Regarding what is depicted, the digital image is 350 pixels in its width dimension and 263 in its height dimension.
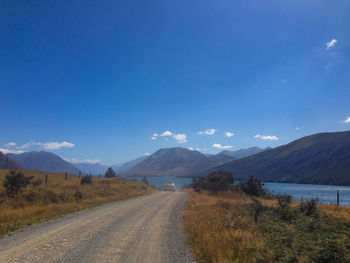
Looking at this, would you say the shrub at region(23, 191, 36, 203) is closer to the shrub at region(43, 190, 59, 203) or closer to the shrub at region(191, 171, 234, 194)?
the shrub at region(43, 190, 59, 203)

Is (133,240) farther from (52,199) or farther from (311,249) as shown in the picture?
(52,199)

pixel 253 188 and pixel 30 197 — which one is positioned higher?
pixel 30 197

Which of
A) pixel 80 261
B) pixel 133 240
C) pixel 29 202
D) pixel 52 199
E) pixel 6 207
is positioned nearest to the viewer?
pixel 80 261

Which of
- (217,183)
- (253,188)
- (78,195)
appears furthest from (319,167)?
(78,195)

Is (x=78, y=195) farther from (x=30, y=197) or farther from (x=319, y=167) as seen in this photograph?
(x=319, y=167)

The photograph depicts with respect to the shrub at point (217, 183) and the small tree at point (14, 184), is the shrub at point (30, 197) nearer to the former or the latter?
the small tree at point (14, 184)

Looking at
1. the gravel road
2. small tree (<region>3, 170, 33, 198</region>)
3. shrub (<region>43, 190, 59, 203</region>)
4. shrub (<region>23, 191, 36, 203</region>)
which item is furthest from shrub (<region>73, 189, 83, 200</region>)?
the gravel road

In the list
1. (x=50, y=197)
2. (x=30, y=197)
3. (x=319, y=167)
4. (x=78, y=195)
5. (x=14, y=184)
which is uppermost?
(x=14, y=184)

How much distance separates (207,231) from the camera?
9.28m

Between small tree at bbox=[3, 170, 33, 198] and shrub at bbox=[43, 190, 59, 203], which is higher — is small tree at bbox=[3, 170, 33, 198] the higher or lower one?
the higher one

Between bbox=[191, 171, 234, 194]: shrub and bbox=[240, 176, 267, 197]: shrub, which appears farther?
bbox=[191, 171, 234, 194]: shrub

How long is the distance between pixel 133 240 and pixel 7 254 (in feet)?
12.6

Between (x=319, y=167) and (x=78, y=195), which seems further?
(x=319, y=167)

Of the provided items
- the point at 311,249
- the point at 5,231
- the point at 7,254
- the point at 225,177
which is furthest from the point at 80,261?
the point at 225,177
